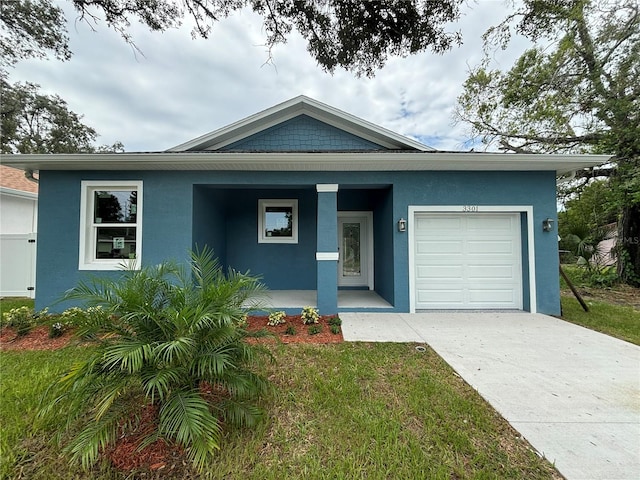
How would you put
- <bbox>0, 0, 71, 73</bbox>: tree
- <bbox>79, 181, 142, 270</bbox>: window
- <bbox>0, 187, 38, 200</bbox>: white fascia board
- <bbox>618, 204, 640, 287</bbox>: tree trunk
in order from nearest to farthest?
<bbox>79, 181, 142, 270</bbox>: window
<bbox>0, 0, 71, 73</bbox>: tree
<bbox>618, 204, 640, 287</bbox>: tree trunk
<bbox>0, 187, 38, 200</bbox>: white fascia board

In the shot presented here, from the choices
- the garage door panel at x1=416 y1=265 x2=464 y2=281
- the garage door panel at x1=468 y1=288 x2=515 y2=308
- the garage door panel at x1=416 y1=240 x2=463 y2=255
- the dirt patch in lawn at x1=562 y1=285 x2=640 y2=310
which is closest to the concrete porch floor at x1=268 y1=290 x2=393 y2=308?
the garage door panel at x1=416 y1=265 x2=464 y2=281

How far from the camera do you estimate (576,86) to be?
9.16 m

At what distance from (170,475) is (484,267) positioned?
6376mm

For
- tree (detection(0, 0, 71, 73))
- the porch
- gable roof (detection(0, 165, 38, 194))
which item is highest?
tree (detection(0, 0, 71, 73))

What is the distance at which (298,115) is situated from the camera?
7.43 m

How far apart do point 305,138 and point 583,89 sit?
961cm

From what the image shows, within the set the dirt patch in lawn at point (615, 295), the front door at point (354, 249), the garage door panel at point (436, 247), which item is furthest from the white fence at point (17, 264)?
the dirt patch in lawn at point (615, 295)

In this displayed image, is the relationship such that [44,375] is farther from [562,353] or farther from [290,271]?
[562,353]

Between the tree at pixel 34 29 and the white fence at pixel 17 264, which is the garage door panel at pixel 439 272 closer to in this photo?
the tree at pixel 34 29

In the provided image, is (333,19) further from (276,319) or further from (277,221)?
(276,319)

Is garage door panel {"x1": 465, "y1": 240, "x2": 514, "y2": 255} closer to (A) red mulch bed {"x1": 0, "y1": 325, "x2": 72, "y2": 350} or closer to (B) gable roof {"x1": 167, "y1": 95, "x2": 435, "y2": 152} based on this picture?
(B) gable roof {"x1": 167, "y1": 95, "x2": 435, "y2": 152}

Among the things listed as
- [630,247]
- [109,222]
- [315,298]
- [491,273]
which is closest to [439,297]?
[491,273]

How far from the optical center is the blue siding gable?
24.3ft

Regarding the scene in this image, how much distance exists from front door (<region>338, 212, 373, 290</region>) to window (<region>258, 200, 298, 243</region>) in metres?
1.40
